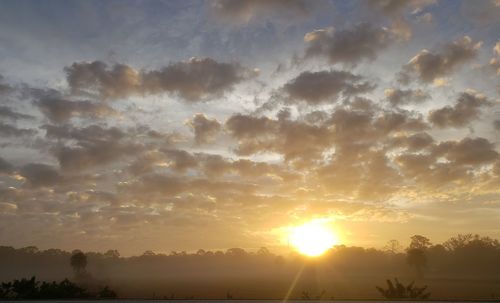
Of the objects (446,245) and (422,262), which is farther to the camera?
(446,245)

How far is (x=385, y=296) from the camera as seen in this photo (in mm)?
32031

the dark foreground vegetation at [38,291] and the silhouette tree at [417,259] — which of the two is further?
the silhouette tree at [417,259]

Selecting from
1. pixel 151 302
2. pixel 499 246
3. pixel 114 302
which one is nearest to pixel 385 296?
pixel 151 302

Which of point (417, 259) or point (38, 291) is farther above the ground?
point (417, 259)

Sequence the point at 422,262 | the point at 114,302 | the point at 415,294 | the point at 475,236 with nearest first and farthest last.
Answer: the point at 114,302 → the point at 415,294 → the point at 422,262 → the point at 475,236

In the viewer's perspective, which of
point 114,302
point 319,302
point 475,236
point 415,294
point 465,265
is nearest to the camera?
point 319,302

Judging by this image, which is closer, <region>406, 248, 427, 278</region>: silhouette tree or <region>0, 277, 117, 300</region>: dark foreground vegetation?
<region>0, 277, 117, 300</region>: dark foreground vegetation

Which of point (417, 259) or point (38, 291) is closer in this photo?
point (38, 291)

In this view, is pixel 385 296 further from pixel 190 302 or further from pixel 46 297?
pixel 46 297

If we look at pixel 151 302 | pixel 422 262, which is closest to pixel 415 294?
pixel 151 302

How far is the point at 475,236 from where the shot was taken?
7121 inches

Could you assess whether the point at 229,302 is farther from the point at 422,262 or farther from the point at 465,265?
the point at 465,265

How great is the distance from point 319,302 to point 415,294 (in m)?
11.3

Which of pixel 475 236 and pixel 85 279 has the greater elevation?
pixel 475 236
